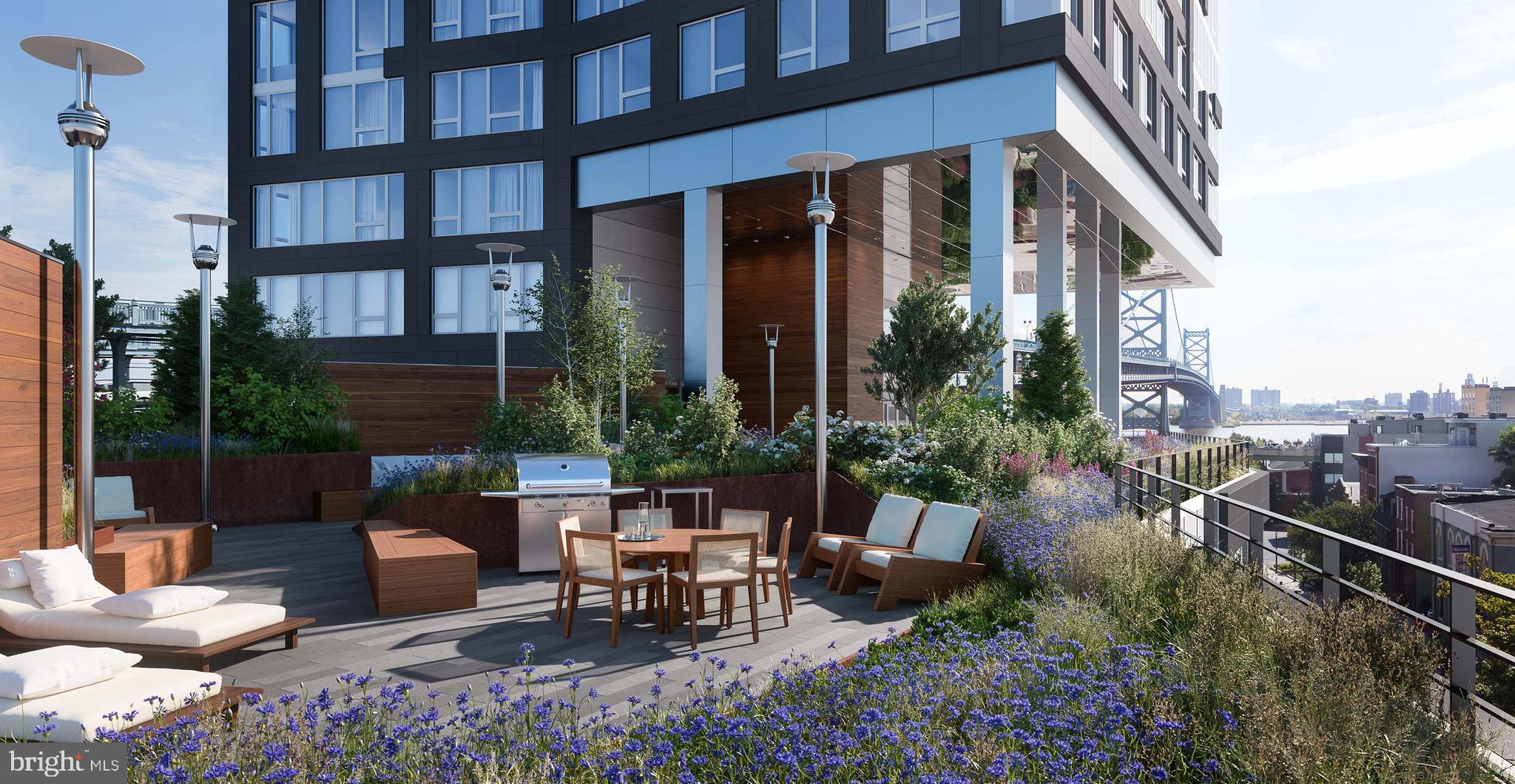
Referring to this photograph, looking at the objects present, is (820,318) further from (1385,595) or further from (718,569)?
(1385,595)

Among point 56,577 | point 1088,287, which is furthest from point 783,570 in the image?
point 1088,287

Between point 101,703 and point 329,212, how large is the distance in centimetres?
1990

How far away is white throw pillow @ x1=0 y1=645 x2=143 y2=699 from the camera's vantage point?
388 centimetres

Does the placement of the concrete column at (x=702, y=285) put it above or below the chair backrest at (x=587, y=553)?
above

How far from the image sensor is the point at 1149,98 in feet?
69.0

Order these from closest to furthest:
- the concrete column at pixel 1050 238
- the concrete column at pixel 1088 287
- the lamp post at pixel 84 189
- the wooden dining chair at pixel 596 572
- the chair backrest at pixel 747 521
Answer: the wooden dining chair at pixel 596 572 → the lamp post at pixel 84 189 → the chair backrest at pixel 747 521 → the concrete column at pixel 1050 238 → the concrete column at pixel 1088 287

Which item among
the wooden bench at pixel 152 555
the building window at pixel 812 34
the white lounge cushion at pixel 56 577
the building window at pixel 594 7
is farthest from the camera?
the building window at pixel 594 7

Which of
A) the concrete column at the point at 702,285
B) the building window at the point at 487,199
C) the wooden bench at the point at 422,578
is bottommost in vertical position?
the wooden bench at the point at 422,578

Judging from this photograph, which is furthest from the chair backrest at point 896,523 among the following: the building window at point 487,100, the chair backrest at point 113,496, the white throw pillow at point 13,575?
the building window at point 487,100

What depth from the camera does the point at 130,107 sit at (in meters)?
24.4

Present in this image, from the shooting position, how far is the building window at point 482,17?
20.3 metres

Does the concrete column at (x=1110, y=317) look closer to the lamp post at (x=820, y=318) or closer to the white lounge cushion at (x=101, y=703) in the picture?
the lamp post at (x=820, y=318)

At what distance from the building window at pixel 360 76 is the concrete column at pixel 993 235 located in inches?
544

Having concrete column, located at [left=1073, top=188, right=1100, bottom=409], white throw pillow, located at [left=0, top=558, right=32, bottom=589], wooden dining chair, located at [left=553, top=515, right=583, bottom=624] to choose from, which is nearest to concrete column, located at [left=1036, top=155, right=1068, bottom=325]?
concrete column, located at [left=1073, top=188, right=1100, bottom=409]
